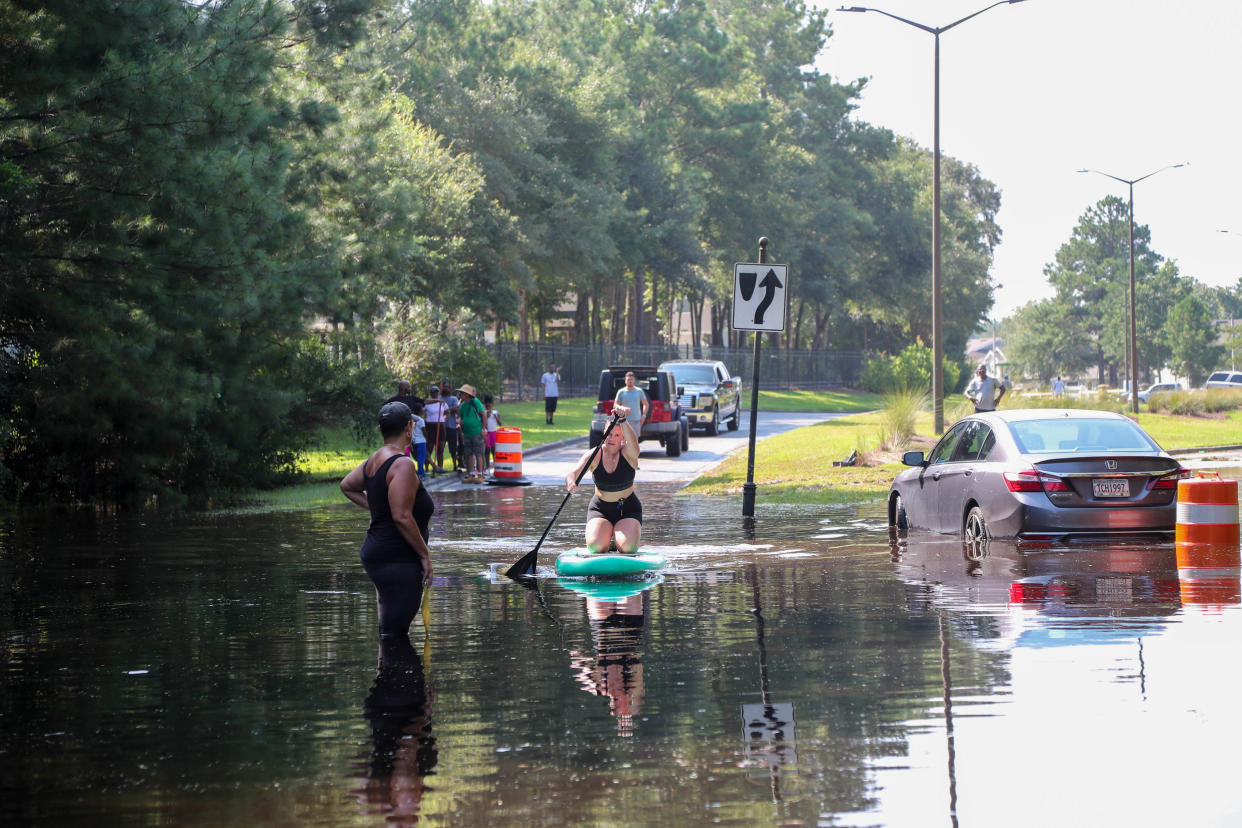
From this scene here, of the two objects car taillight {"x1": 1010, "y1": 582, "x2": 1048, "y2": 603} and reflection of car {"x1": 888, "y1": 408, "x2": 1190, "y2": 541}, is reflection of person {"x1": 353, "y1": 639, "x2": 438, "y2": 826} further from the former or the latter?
reflection of car {"x1": 888, "y1": 408, "x2": 1190, "y2": 541}

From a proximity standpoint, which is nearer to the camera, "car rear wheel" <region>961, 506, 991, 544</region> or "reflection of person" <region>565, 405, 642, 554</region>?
"reflection of person" <region>565, 405, 642, 554</region>

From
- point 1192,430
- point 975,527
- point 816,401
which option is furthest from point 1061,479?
point 816,401

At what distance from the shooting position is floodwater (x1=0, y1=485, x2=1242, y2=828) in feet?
19.7

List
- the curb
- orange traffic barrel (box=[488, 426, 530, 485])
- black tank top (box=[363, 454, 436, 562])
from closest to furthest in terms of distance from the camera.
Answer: black tank top (box=[363, 454, 436, 562]) → orange traffic barrel (box=[488, 426, 530, 485]) → the curb

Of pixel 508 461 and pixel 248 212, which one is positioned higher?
pixel 248 212

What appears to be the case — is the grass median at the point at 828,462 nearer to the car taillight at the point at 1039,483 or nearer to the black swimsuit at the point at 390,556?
the car taillight at the point at 1039,483

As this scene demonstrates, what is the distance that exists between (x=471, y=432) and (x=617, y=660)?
1861 centimetres

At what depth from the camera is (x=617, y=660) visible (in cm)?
921

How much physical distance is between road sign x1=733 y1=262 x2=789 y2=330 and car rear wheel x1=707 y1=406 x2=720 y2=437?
78.2ft

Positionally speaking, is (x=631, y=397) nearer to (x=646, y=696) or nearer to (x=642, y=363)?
(x=646, y=696)

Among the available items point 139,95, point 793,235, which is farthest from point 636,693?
point 793,235

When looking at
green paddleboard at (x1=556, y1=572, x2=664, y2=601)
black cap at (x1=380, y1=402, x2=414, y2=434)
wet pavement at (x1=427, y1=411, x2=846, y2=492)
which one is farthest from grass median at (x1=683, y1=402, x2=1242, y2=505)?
black cap at (x1=380, y1=402, x2=414, y2=434)

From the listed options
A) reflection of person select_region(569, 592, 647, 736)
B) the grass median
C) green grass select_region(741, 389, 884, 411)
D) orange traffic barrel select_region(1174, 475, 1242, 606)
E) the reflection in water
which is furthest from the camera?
green grass select_region(741, 389, 884, 411)

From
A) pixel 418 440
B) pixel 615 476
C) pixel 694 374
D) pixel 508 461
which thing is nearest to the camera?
pixel 615 476
